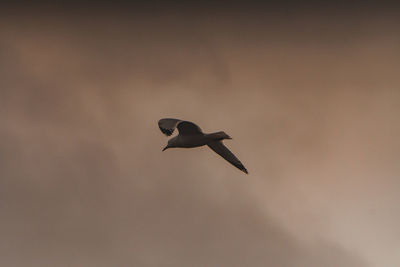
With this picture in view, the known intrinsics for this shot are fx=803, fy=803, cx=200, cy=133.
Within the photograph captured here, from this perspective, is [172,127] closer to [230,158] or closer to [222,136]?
[222,136]

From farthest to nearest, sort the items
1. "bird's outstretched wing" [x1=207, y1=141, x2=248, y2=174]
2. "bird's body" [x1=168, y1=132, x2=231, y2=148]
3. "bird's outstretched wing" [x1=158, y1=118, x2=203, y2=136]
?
"bird's outstretched wing" [x1=207, y1=141, x2=248, y2=174], "bird's body" [x1=168, y1=132, x2=231, y2=148], "bird's outstretched wing" [x1=158, y1=118, x2=203, y2=136]

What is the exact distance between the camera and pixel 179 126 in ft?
101

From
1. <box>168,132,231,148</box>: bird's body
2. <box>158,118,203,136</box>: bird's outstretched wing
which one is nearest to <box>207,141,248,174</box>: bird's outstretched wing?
<box>168,132,231,148</box>: bird's body

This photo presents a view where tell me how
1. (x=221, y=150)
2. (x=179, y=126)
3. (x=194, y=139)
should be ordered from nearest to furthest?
(x=179, y=126) → (x=194, y=139) → (x=221, y=150)

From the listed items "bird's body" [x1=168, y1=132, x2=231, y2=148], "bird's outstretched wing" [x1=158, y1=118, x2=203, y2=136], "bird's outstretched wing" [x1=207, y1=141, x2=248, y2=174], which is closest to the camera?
"bird's outstretched wing" [x1=158, y1=118, x2=203, y2=136]

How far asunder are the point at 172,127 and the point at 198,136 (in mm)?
3311

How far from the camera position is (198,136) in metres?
30.9

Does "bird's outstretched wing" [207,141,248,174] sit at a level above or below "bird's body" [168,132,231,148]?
above

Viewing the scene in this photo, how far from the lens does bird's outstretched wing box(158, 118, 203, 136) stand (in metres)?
27.7

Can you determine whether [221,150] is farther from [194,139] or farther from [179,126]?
[179,126]

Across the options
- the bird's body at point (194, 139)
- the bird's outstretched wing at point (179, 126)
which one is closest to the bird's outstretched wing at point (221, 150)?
the bird's body at point (194, 139)

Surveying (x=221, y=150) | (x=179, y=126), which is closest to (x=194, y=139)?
(x=179, y=126)

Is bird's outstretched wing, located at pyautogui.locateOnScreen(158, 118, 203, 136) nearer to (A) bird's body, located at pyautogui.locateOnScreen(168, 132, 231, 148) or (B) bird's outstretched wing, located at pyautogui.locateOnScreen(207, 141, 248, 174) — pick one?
(A) bird's body, located at pyautogui.locateOnScreen(168, 132, 231, 148)

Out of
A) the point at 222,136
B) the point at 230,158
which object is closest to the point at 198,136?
the point at 222,136
